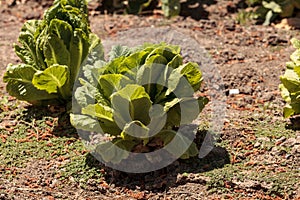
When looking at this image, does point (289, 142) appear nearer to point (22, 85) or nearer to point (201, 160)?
point (201, 160)

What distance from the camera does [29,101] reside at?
540 centimetres

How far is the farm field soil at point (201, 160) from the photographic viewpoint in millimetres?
4512

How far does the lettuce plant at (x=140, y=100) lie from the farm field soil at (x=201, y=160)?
19cm

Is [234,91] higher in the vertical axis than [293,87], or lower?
lower

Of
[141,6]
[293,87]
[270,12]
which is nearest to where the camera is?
[293,87]

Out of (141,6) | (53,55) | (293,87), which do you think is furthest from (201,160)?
(141,6)

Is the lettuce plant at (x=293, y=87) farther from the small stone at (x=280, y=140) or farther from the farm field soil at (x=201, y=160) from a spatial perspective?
the small stone at (x=280, y=140)

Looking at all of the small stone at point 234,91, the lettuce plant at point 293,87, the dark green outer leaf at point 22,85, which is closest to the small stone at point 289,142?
the lettuce plant at point 293,87

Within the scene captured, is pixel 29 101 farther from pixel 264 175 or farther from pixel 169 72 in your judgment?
pixel 264 175

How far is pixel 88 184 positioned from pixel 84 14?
152cm

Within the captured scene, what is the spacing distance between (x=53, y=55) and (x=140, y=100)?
3.36 ft

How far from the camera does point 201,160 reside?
4781mm

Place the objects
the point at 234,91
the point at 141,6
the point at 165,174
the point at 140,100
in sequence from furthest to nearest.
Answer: the point at 141,6 → the point at 234,91 → the point at 165,174 → the point at 140,100

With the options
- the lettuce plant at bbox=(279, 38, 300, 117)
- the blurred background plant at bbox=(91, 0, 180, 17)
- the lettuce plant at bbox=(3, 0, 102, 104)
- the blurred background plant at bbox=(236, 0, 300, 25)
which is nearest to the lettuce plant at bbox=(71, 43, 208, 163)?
the lettuce plant at bbox=(3, 0, 102, 104)
